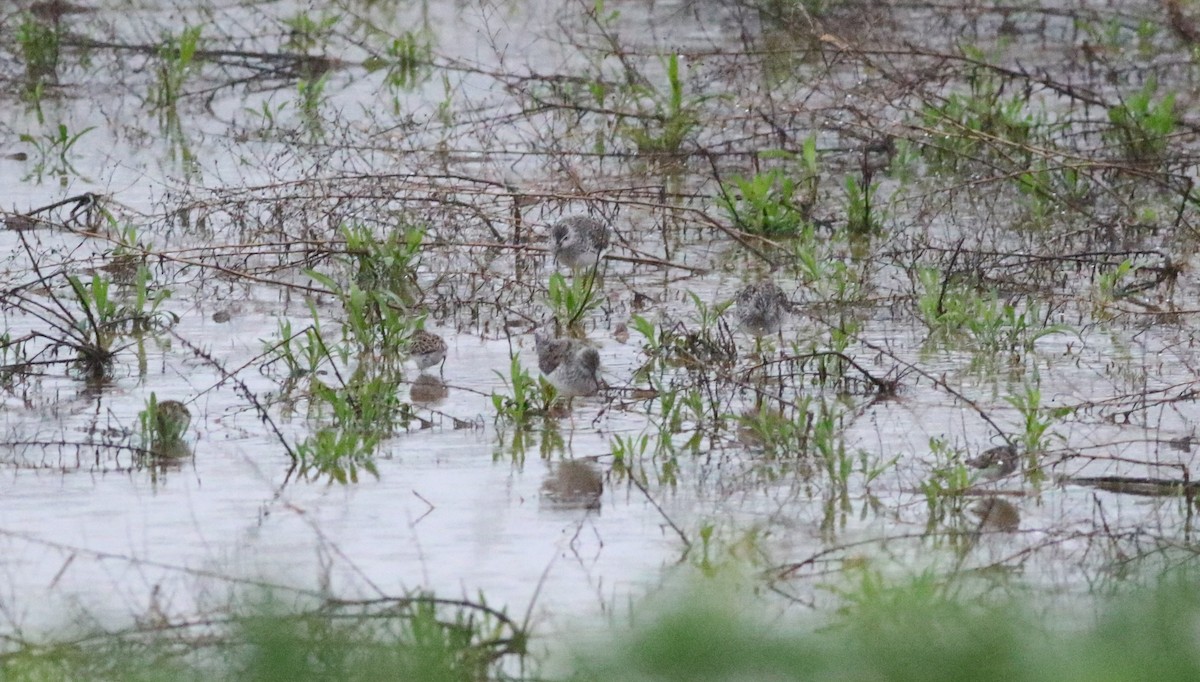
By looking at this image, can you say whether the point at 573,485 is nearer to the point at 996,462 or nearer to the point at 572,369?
the point at 572,369

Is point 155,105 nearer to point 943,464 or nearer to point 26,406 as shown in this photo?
point 26,406

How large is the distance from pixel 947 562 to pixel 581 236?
4.11m

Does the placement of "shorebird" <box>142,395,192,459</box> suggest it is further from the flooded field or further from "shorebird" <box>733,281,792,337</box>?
"shorebird" <box>733,281,792,337</box>

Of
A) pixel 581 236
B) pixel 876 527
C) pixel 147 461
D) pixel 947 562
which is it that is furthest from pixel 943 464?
pixel 581 236

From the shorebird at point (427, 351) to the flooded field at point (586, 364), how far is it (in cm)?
3

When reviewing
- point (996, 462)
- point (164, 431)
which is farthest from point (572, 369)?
point (996, 462)

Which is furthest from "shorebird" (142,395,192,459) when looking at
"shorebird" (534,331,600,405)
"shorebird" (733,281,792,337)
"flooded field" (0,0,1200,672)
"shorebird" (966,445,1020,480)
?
"shorebird" (966,445,1020,480)

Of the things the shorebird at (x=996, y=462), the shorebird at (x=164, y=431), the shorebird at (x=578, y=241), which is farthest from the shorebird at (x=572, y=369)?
the shorebird at (x=578, y=241)

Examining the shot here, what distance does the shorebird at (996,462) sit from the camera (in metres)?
5.84

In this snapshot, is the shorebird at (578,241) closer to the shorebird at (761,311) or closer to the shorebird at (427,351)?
the shorebird at (761,311)

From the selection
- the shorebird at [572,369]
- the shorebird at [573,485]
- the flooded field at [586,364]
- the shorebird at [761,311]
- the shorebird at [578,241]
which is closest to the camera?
the flooded field at [586,364]

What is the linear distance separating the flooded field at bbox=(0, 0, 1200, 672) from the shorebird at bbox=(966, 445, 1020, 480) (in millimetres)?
18

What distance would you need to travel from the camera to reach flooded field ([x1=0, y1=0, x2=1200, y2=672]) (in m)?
5.13

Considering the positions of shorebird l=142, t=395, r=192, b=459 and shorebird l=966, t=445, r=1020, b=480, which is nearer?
shorebird l=966, t=445, r=1020, b=480
